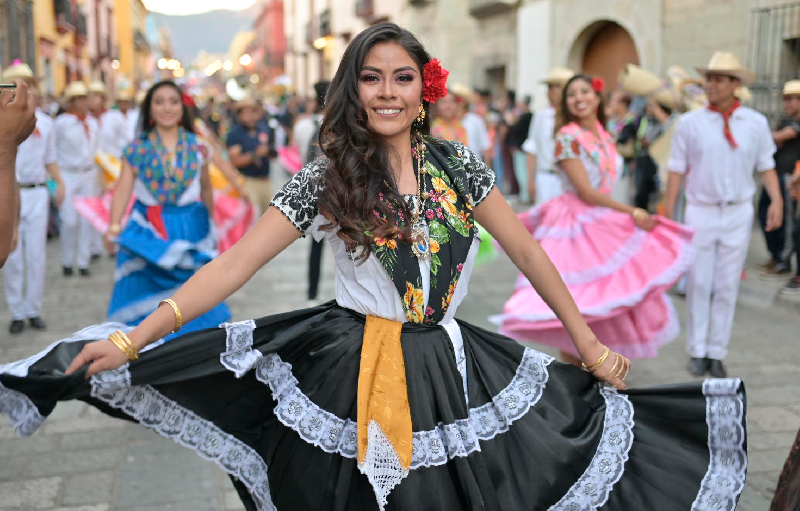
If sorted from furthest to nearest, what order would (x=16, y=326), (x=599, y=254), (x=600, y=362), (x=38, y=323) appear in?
(x=38, y=323) → (x=16, y=326) → (x=599, y=254) → (x=600, y=362)

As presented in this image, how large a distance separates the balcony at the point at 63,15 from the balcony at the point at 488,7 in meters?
12.9

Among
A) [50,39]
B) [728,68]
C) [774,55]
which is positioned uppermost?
[50,39]

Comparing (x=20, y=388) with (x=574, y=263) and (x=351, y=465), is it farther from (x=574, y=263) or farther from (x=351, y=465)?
(x=574, y=263)

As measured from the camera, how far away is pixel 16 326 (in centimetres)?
652

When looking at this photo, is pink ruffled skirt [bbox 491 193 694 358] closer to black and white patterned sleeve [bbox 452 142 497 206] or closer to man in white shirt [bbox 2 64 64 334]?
black and white patterned sleeve [bbox 452 142 497 206]

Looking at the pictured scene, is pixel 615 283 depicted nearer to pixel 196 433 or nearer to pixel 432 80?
pixel 432 80

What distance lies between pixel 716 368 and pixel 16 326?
5.28 metres

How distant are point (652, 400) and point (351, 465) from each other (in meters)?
0.97

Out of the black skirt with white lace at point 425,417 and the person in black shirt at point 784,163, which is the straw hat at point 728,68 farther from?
the black skirt with white lace at point 425,417

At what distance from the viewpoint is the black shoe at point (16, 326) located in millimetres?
6480

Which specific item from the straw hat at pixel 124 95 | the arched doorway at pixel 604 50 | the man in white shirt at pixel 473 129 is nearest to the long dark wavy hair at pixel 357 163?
the man in white shirt at pixel 473 129

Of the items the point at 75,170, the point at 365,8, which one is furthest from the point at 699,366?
the point at 365,8

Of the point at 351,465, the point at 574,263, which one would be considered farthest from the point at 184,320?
the point at 574,263

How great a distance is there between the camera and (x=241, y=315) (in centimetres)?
701
